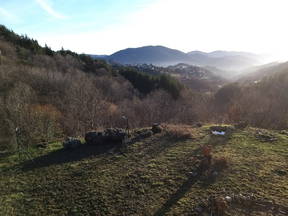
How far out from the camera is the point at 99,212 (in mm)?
5859

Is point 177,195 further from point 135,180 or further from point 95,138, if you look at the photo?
point 95,138

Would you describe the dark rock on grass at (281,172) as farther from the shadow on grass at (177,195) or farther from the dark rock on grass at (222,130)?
the dark rock on grass at (222,130)

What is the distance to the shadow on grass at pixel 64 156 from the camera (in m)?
9.04

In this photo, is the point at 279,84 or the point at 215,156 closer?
the point at 215,156

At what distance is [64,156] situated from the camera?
31.9ft

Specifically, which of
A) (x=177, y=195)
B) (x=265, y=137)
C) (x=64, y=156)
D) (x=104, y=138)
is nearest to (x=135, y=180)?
(x=177, y=195)

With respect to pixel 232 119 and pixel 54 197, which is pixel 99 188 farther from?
pixel 232 119

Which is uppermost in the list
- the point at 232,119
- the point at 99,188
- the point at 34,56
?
the point at 34,56

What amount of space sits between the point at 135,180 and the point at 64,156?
4.16 metres

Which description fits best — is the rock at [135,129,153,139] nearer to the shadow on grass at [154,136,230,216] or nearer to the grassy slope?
the grassy slope

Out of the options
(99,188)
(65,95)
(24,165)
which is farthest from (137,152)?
(65,95)

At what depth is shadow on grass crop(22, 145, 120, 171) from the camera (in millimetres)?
9039

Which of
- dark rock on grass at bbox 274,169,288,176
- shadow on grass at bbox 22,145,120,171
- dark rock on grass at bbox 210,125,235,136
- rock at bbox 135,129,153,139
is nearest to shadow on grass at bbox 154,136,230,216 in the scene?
dark rock on grass at bbox 274,169,288,176

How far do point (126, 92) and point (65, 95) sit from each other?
17665 millimetres
